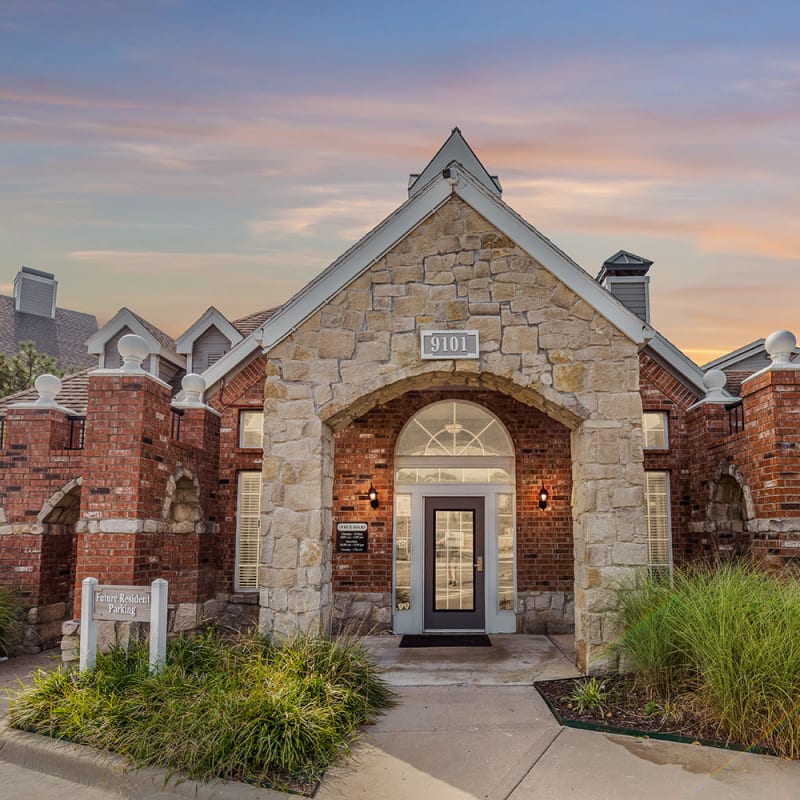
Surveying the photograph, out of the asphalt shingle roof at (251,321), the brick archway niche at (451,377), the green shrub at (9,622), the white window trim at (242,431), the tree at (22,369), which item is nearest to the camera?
the brick archway niche at (451,377)

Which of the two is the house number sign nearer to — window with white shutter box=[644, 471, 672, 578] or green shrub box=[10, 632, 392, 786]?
green shrub box=[10, 632, 392, 786]

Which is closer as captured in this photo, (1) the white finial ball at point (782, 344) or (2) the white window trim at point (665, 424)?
(1) the white finial ball at point (782, 344)

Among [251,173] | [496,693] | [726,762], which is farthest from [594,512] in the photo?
[251,173]

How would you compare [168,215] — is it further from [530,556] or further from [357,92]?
[530,556]

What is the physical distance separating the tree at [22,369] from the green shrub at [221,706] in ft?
42.6

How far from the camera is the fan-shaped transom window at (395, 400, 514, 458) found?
1178cm

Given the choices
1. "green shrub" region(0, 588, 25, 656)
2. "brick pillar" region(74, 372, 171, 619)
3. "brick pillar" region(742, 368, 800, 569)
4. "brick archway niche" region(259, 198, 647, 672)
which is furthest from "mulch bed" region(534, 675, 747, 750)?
"green shrub" region(0, 588, 25, 656)

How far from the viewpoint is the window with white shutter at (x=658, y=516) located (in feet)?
37.8

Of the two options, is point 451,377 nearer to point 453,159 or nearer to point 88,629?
point 88,629

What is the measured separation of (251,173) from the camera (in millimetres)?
10148

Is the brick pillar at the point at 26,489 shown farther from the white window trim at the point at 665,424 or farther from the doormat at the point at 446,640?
the white window trim at the point at 665,424

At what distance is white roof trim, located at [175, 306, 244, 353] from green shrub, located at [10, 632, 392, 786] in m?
6.96

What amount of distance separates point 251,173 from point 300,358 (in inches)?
144

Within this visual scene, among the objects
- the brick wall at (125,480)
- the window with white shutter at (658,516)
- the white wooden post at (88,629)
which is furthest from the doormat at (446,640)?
the white wooden post at (88,629)
